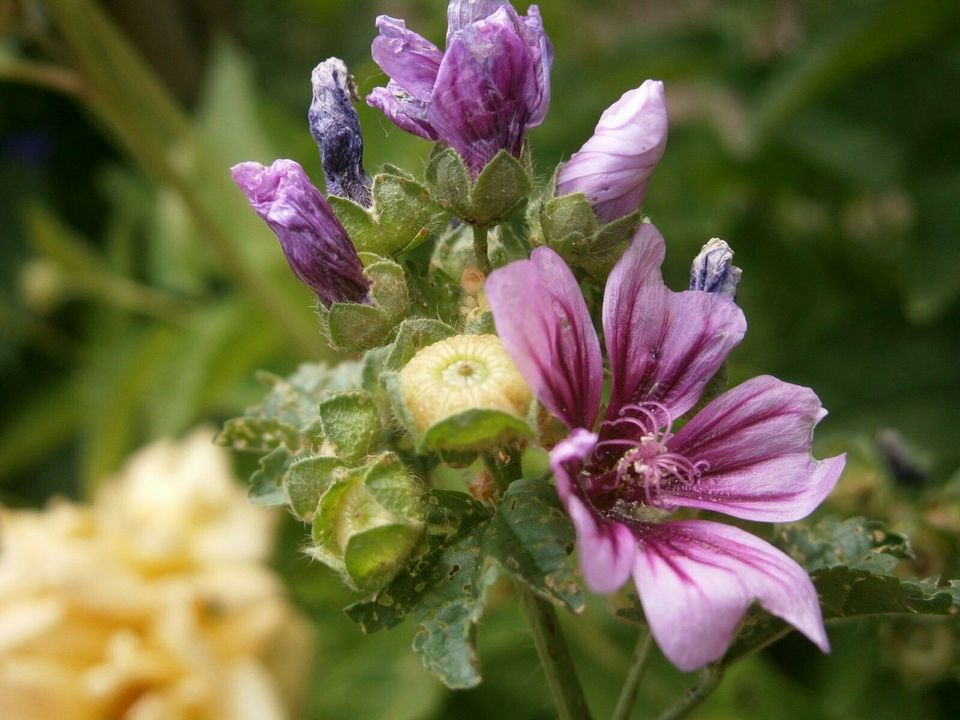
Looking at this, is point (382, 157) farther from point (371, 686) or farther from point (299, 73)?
point (299, 73)

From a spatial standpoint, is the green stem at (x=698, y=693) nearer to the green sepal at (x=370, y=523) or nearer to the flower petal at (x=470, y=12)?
the green sepal at (x=370, y=523)

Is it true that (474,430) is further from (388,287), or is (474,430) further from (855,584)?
(855,584)

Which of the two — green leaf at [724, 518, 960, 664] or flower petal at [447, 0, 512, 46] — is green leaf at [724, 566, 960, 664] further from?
flower petal at [447, 0, 512, 46]

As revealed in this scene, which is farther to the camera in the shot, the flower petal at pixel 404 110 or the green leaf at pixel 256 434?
the green leaf at pixel 256 434

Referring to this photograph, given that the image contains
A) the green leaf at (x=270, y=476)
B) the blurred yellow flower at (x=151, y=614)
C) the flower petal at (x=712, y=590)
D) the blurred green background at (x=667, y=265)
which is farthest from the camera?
the blurred green background at (x=667, y=265)

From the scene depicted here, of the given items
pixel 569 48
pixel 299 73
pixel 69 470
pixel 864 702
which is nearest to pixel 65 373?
pixel 69 470

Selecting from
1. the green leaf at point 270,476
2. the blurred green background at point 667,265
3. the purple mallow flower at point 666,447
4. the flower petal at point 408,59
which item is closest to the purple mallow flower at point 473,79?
the flower petal at point 408,59

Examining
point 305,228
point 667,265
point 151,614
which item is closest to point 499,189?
point 305,228
